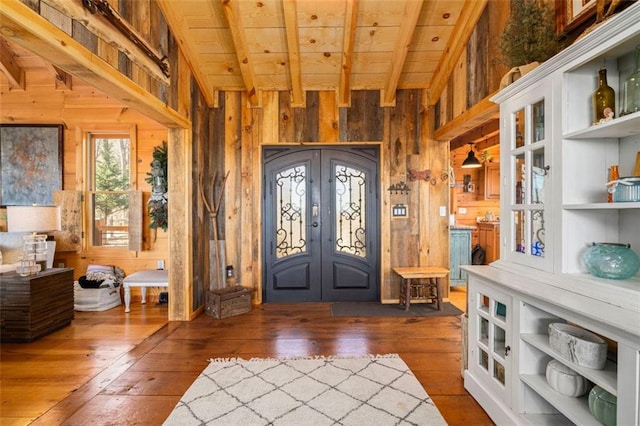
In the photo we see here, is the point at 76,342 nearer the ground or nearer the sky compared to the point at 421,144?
nearer the ground

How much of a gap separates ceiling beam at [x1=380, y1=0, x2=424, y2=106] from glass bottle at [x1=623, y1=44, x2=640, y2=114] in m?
2.18

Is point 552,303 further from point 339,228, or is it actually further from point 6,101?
point 6,101

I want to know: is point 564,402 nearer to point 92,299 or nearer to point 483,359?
point 483,359

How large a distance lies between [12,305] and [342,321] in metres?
3.37

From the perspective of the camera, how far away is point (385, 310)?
416 cm

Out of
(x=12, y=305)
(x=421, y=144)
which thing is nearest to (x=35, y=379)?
(x=12, y=305)

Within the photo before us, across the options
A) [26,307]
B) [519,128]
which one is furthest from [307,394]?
[26,307]

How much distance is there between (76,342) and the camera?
3.19m

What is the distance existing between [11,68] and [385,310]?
241 inches

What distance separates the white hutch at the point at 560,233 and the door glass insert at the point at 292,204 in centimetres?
284

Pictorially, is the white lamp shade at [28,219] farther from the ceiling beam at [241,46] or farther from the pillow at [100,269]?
the ceiling beam at [241,46]

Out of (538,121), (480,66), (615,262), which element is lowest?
(615,262)

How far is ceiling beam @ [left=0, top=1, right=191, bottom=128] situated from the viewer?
5.44 feet

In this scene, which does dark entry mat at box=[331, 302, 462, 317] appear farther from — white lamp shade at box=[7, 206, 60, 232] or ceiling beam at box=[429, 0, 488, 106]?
white lamp shade at box=[7, 206, 60, 232]
